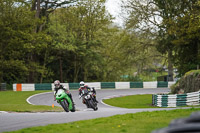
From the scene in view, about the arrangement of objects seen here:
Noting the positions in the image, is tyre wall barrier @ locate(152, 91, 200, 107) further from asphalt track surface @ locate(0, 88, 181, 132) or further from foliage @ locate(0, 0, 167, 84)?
foliage @ locate(0, 0, 167, 84)

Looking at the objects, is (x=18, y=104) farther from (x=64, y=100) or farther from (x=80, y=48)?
(x=80, y=48)

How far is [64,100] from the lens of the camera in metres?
14.6

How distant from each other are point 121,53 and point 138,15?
237 inches

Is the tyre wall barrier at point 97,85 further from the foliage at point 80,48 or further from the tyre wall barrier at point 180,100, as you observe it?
the tyre wall barrier at point 180,100

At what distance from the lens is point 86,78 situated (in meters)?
46.5

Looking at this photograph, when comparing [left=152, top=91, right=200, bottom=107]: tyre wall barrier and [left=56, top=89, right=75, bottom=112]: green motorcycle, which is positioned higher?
[left=56, top=89, right=75, bottom=112]: green motorcycle

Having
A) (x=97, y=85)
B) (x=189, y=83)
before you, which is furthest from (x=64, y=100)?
(x=97, y=85)

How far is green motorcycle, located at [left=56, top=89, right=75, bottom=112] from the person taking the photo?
1436cm

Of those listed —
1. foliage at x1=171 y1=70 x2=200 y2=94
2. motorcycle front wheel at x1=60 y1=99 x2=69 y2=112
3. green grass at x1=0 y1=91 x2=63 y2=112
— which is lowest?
green grass at x1=0 y1=91 x2=63 y2=112

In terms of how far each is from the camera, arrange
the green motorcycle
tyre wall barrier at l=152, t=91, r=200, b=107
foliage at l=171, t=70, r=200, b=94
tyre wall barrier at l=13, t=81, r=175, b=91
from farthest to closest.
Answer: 1. tyre wall barrier at l=13, t=81, r=175, b=91
2. foliage at l=171, t=70, r=200, b=94
3. tyre wall barrier at l=152, t=91, r=200, b=107
4. the green motorcycle

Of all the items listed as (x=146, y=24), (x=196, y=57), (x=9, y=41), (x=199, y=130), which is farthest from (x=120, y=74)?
(x=199, y=130)

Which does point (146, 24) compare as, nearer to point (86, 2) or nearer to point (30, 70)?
point (86, 2)

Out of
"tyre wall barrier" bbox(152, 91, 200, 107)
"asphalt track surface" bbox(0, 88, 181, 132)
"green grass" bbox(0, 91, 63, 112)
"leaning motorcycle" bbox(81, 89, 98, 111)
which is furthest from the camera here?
"tyre wall barrier" bbox(152, 91, 200, 107)

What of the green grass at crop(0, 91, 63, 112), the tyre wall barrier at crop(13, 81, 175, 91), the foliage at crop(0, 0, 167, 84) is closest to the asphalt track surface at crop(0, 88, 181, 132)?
the green grass at crop(0, 91, 63, 112)
